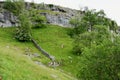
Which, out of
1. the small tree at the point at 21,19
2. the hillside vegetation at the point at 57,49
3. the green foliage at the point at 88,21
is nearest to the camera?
the hillside vegetation at the point at 57,49

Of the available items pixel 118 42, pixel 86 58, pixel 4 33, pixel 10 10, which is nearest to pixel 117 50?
pixel 118 42

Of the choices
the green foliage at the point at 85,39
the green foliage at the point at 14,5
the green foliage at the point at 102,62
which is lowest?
the green foliage at the point at 85,39

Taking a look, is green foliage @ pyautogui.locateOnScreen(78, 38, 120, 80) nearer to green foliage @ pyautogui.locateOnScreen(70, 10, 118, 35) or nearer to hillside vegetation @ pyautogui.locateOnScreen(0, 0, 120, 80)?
hillside vegetation @ pyautogui.locateOnScreen(0, 0, 120, 80)

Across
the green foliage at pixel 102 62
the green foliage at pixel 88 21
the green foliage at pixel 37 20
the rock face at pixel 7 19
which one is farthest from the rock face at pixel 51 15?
the green foliage at pixel 102 62

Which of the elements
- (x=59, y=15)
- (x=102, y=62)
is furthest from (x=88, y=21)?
(x=102, y=62)

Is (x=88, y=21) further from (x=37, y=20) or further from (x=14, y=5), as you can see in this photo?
(x=14, y=5)

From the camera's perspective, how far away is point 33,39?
113 meters

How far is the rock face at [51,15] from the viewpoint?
13200cm

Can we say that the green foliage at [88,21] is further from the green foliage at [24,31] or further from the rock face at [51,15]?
the green foliage at [24,31]

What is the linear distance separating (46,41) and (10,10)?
3409 centimetres

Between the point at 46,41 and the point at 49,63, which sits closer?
the point at 49,63

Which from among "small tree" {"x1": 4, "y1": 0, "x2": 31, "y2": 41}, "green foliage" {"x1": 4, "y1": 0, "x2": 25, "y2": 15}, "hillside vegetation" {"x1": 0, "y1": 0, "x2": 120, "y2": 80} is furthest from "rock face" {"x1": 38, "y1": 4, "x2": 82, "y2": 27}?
"small tree" {"x1": 4, "y1": 0, "x2": 31, "y2": 41}

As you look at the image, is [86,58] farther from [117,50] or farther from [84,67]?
[117,50]

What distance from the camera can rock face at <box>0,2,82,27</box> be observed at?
13200 cm
